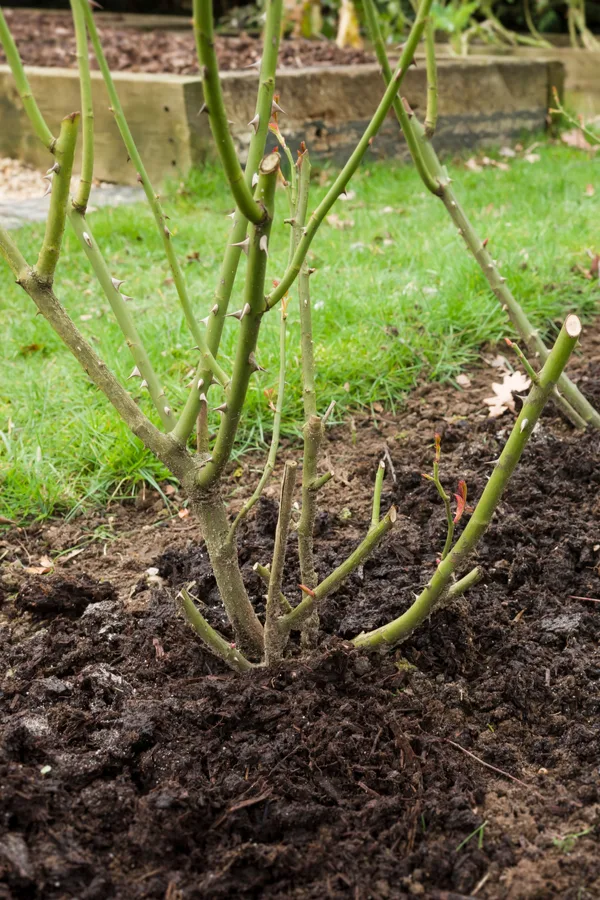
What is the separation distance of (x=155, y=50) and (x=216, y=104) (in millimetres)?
7974

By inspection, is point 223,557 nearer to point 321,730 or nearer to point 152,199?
point 321,730

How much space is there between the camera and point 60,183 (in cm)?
142

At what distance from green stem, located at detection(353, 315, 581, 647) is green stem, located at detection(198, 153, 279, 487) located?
479mm

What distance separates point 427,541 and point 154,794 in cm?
107

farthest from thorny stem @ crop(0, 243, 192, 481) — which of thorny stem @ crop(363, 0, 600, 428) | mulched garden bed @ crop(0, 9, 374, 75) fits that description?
mulched garden bed @ crop(0, 9, 374, 75)

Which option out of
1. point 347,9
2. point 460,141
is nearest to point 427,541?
point 460,141

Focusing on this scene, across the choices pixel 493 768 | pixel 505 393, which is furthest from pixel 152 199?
pixel 505 393

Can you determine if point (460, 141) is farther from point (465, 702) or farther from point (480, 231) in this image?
point (465, 702)

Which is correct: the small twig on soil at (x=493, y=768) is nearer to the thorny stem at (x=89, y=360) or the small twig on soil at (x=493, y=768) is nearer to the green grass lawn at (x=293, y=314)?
the thorny stem at (x=89, y=360)

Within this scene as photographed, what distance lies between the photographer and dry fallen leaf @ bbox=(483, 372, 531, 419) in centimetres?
299

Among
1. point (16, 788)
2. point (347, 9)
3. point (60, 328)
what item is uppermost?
point (347, 9)

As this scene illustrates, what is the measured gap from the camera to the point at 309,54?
7.73 metres

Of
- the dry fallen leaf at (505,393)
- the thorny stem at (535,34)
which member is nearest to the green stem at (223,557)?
the dry fallen leaf at (505,393)

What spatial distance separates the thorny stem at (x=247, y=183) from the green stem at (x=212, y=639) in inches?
12.9
